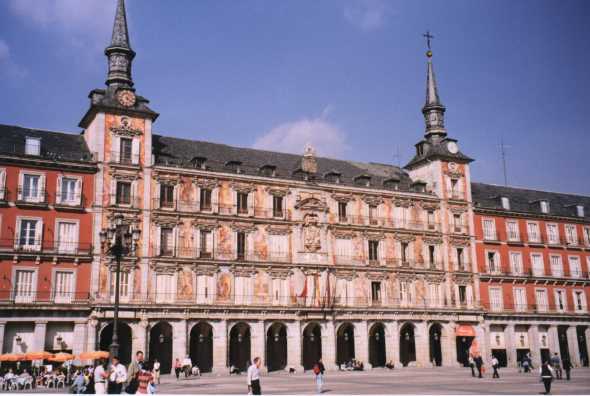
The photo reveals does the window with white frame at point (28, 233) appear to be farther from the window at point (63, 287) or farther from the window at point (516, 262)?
the window at point (516, 262)

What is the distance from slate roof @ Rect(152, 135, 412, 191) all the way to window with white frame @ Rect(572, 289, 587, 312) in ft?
71.8

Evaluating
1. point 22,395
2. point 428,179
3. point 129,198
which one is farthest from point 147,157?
point 428,179

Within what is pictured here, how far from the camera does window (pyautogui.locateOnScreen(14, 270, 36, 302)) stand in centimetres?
4459

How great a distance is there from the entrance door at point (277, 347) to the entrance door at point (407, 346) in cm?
1184

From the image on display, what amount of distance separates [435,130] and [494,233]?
12221 millimetres

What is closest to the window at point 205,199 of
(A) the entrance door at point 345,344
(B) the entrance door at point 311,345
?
(B) the entrance door at point 311,345

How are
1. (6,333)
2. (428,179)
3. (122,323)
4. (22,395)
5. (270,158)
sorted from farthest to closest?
1. (428,179)
2. (270,158)
3. (122,323)
4. (6,333)
5. (22,395)

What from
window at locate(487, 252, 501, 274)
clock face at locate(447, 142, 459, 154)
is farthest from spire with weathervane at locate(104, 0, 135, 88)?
window at locate(487, 252, 501, 274)

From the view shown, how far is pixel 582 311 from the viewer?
68.6m

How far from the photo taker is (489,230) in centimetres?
6600

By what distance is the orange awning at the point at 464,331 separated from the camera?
2386 inches

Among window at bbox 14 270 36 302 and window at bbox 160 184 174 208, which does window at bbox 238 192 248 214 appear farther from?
window at bbox 14 270 36 302

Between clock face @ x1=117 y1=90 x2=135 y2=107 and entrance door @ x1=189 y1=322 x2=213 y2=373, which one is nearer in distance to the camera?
clock face @ x1=117 y1=90 x2=135 y2=107

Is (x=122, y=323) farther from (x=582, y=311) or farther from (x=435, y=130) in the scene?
(x=582, y=311)
